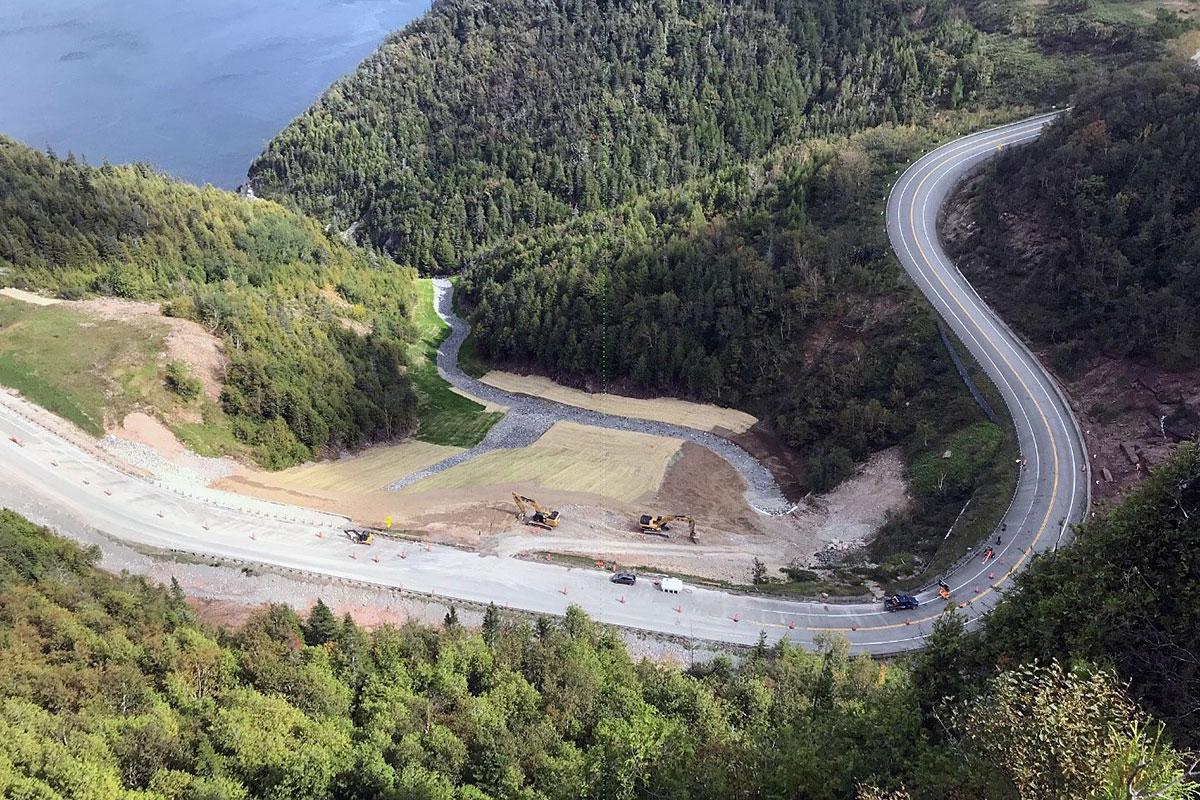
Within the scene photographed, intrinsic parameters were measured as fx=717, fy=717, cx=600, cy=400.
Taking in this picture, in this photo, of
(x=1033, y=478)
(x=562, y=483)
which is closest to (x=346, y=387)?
(x=562, y=483)

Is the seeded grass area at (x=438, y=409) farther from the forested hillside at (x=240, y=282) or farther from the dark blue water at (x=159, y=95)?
the dark blue water at (x=159, y=95)

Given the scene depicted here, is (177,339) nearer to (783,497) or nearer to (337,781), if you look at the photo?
(337,781)

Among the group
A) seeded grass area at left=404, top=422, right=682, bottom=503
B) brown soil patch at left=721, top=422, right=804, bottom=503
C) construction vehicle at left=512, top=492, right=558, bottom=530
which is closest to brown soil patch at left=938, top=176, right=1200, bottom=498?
brown soil patch at left=721, top=422, right=804, bottom=503

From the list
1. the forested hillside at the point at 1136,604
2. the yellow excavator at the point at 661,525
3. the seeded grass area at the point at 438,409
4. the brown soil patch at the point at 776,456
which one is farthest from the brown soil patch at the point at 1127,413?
the seeded grass area at the point at 438,409

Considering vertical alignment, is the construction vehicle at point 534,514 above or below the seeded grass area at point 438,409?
below

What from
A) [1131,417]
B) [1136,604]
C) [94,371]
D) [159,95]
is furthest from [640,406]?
[159,95]

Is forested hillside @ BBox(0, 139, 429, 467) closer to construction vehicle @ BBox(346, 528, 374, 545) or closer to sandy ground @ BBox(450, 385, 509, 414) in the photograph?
sandy ground @ BBox(450, 385, 509, 414)
